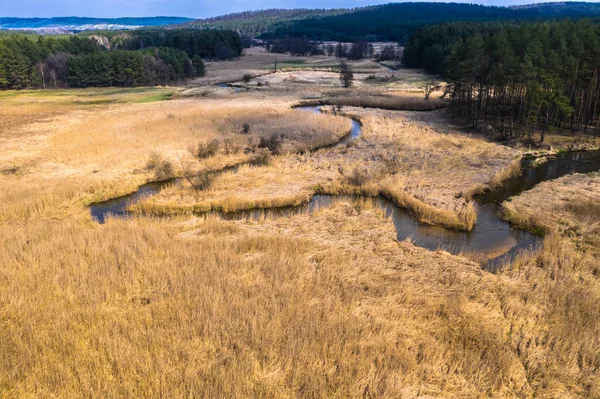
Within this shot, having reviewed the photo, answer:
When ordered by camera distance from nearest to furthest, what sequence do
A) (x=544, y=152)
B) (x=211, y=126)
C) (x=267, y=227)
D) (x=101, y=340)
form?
(x=101, y=340)
(x=267, y=227)
(x=544, y=152)
(x=211, y=126)

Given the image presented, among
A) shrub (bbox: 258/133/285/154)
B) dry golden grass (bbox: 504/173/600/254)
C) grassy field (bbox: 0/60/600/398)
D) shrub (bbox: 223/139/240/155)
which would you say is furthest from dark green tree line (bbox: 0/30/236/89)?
dry golden grass (bbox: 504/173/600/254)

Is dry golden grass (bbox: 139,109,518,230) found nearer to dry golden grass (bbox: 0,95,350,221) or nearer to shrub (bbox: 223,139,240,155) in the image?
dry golden grass (bbox: 0,95,350,221)

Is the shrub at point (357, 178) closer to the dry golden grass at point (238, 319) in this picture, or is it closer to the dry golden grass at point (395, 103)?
the dry golden grass at point (238, 319)

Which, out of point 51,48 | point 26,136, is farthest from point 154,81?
point 26,136

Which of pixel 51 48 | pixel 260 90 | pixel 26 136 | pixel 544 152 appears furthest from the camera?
pixel 51 48

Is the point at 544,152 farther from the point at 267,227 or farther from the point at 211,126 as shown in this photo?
the point at 211,126

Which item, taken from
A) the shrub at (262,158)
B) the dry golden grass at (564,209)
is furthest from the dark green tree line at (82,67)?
the dry golden grass at (564,209)

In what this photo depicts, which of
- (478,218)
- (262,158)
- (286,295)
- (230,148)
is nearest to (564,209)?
(478,218)

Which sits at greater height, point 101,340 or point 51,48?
point 51,48
